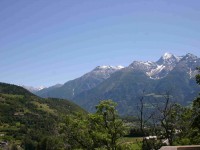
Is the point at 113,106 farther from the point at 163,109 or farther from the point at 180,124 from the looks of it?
the point at 180,124

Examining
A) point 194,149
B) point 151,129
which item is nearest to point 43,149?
point 151,129

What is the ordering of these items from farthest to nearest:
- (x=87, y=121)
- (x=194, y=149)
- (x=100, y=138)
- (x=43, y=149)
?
1. (x=43, y=149)
2. (x=87, y=121)
3. (x=100, y=138)
4. (x=194, y=149)

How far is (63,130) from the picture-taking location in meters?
52.3

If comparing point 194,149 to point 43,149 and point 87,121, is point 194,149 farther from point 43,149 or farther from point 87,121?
point 43,149

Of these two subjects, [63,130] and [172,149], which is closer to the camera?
[172,149]

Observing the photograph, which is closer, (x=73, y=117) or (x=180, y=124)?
(x=73, y=117)

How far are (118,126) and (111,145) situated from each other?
314 centimetres

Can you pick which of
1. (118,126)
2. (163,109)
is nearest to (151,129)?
(163,109)

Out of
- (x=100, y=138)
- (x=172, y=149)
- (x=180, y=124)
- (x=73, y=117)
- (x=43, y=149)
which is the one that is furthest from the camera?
(x=43, y=149)

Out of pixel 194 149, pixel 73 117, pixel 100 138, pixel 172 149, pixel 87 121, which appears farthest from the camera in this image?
pixel 73 117

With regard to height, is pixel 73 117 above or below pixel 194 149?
above

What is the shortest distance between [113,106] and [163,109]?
10.3 metres

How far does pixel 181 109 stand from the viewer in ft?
201

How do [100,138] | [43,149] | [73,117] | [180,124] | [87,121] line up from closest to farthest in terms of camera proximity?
[100,138]
[87,121]
[73,117]
[180,124]
[43,149]
